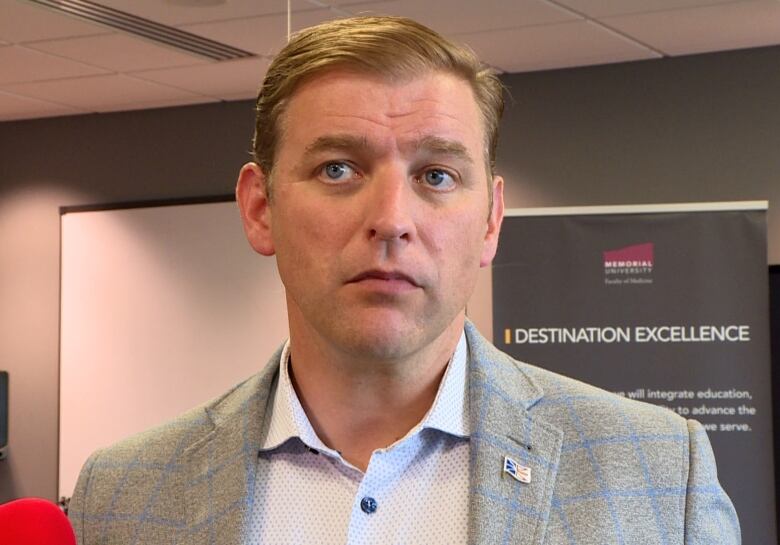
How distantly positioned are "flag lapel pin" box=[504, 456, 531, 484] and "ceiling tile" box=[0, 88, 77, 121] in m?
5.60

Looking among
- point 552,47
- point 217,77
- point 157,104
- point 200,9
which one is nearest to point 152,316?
point 157,104

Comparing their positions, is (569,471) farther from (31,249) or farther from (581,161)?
(31,249)

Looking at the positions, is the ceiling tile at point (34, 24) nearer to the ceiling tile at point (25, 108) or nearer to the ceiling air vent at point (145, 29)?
the ceiling air vent at point (145, 29)

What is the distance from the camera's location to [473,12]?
470 centimetres

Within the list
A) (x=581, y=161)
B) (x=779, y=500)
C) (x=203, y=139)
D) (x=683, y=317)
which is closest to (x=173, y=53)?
(x=203, y=139)

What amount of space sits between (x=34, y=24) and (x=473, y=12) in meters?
1.72

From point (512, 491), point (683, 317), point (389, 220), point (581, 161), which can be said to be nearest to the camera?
point (389, 220)

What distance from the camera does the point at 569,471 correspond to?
1.27 m

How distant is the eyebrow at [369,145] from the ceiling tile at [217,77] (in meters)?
4.35

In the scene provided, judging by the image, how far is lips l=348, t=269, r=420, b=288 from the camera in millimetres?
1153

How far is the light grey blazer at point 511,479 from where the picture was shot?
1232 millimetres

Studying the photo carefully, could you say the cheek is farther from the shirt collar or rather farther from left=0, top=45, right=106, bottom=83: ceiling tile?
left=0, top=45, right=106, bottom=83: ceiling tile

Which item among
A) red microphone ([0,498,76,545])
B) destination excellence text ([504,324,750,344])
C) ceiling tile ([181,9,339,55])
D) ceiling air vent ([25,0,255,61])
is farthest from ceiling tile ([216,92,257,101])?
red microphone ([0,498,76,545])

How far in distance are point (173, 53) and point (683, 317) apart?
2459 mm
